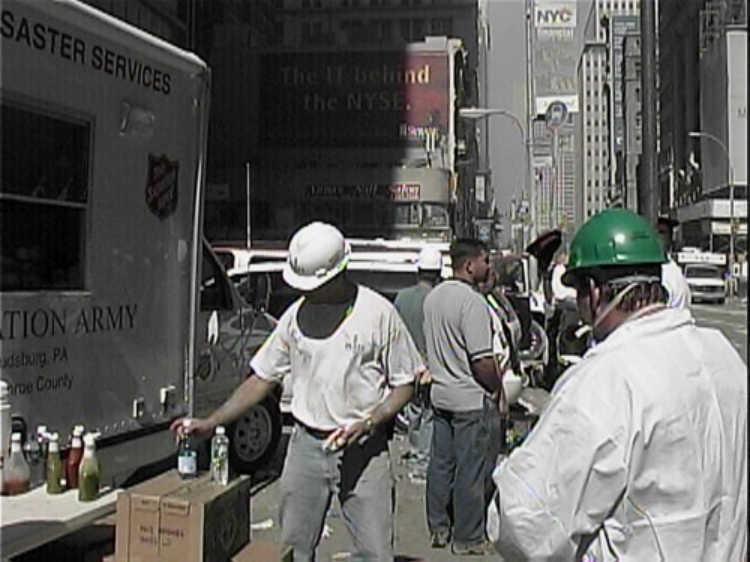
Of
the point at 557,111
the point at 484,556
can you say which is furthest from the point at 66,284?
the point at 557,111

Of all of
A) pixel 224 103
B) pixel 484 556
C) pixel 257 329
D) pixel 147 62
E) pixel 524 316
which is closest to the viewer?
pixel 147 62

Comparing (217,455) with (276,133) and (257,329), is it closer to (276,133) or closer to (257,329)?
(257,329)

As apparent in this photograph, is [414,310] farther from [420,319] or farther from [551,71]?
[551,71]

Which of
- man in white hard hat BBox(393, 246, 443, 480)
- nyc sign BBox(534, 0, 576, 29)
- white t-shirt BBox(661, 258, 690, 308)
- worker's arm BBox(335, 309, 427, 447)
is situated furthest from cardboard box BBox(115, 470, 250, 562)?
nyc sign BBox(534, 0, 576, 29)

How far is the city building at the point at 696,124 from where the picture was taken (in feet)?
282

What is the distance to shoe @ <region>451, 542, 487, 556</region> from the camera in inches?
289

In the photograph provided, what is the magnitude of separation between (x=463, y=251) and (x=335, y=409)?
277 cm

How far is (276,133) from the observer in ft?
216

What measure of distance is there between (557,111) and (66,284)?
32684 millimetres

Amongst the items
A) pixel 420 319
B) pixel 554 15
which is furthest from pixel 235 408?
pixel 554 15

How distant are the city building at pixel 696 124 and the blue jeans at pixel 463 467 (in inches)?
2667

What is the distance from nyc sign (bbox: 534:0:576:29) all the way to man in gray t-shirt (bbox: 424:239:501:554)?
2139 cm

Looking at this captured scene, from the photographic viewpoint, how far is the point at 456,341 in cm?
723

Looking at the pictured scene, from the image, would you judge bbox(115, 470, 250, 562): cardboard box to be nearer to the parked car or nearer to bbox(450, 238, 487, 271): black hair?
bbox(450, 238, 487, 271): black hair
